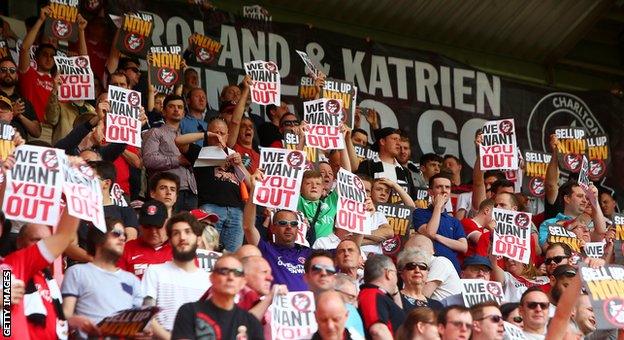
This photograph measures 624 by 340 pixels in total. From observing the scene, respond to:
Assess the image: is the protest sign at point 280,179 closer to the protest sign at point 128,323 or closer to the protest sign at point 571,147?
the protest sign at point 128,323

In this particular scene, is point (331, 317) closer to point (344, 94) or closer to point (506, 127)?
point (344, 94)

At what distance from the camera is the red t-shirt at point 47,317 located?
9.11 meters

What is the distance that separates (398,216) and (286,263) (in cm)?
228

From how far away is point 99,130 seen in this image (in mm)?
12391

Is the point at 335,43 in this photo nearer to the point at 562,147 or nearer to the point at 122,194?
the point at 562,147

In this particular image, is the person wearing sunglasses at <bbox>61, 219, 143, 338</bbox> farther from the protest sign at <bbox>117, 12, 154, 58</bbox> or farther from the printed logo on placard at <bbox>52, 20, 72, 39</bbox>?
the protest sign at <bbox>117, 12, 154, 58</bbox>

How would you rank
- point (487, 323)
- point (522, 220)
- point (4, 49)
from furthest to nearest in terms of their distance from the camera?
1. point (4, 49)
2. point (522, 220)
3. point (487, 323)

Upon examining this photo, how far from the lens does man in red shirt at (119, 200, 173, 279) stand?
35.6ft

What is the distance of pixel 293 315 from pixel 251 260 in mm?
480

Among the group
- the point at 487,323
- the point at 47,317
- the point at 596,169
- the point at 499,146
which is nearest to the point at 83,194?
the point at 47,317

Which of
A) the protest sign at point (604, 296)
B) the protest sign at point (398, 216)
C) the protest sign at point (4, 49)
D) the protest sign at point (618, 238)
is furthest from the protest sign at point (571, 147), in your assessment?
the protest sign at point (604, 296)

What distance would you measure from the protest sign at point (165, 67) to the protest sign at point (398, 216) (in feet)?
9.03

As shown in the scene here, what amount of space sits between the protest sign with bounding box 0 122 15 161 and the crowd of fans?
18 centimetres

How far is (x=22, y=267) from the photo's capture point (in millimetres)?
8938
